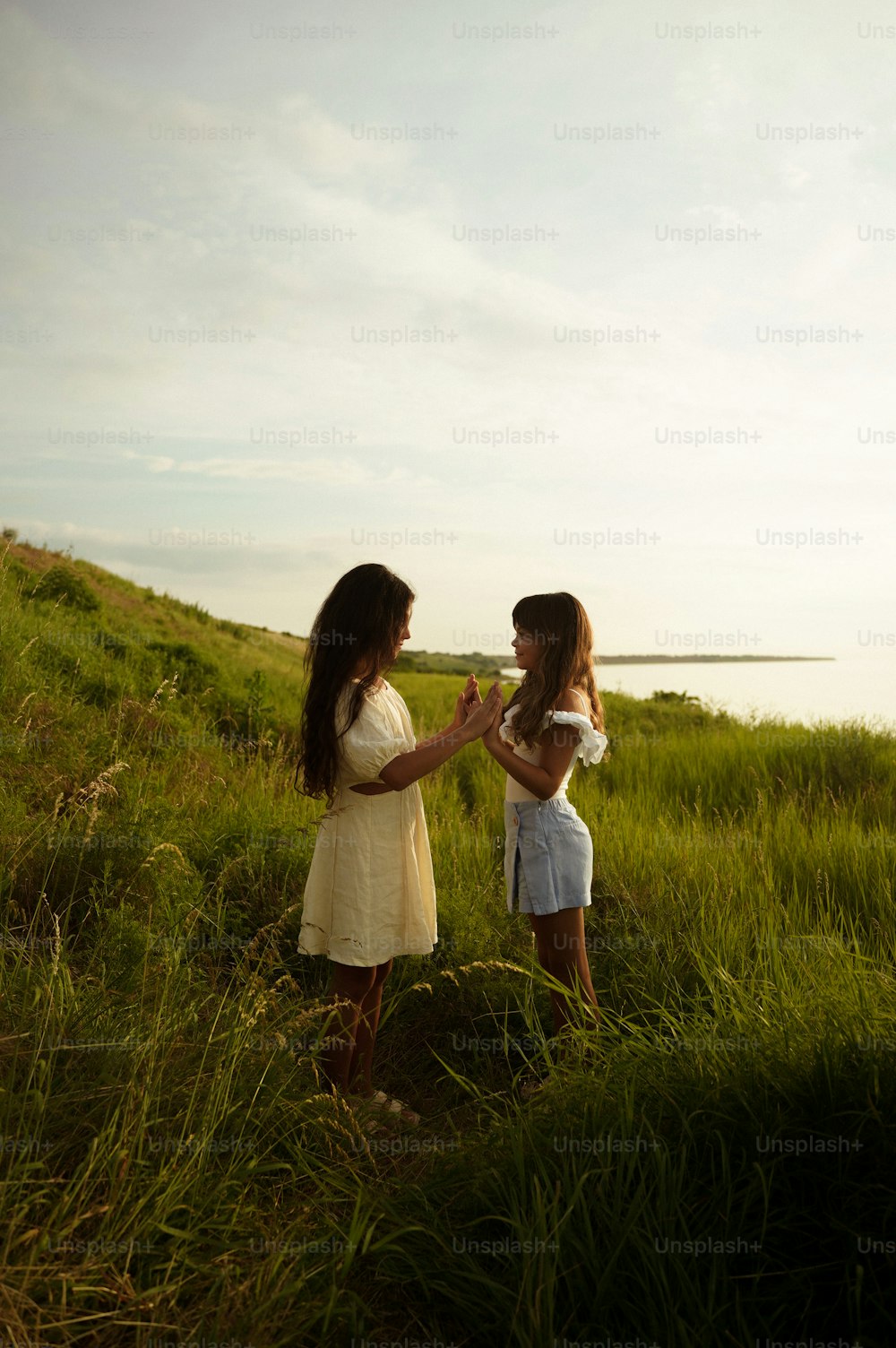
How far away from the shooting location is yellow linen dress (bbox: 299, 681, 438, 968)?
3.80 m

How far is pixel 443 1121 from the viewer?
397cm

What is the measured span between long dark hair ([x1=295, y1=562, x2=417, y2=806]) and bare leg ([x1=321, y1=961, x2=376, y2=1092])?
2.50ft

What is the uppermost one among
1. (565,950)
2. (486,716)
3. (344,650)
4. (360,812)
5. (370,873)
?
(344,650)

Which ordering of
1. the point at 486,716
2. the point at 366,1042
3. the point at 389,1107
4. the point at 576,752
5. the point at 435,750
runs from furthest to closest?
the point at 576,752 < the point at 366,1042 < the point at 389,1107 < the point at 486,716 < the point at 435,750

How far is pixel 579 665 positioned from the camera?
4164 mm

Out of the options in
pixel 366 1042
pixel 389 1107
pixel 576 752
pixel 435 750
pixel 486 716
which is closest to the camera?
pixel 435 750

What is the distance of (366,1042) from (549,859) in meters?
1.12

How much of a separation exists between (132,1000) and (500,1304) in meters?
1.79

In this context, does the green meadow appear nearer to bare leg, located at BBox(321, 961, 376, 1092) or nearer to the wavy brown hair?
bare leg, located at BBox(321, 961, 376, 1092)

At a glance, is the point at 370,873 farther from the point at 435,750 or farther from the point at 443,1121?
the point at 443,1121

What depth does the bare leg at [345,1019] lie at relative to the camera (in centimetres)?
376

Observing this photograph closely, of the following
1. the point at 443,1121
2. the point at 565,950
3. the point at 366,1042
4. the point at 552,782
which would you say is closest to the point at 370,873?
the point at 366,1042

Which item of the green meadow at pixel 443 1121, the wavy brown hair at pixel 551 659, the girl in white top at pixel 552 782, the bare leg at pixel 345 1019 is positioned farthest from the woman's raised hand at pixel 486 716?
the bare leg at pixel 345 1019

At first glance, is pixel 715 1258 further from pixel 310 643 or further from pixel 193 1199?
pixel 310 643
